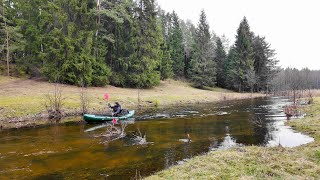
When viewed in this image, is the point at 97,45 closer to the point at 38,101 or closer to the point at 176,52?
the point at 38,101

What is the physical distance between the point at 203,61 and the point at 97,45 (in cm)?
2728

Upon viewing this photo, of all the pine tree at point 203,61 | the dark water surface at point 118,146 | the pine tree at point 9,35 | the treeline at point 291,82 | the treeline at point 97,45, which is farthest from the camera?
the treeline at point 291,82

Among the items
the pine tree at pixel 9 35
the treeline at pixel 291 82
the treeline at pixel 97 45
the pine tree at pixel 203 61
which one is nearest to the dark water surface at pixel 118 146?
the treeline at pixel 97 45

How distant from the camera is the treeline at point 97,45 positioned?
4012 cm

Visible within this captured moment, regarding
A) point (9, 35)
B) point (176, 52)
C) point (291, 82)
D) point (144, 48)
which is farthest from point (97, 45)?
point (291, 82)

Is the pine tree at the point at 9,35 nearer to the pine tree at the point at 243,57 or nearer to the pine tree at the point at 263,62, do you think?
the pine tree at the point at 243,57

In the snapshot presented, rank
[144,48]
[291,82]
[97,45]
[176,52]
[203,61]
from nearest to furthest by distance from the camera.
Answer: [97,45]
[144,48]
[203,61]
[176,52]
[291,82]

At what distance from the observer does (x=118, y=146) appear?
47.9 feet

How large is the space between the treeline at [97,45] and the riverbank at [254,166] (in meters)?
30.6

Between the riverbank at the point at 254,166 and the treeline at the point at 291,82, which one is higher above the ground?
the treeline at the point at 291,82

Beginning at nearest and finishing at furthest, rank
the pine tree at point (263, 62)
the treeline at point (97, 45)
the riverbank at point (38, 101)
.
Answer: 1. the riverbank at point (38, 101)
2. the treeline at point (97, 45)
3. the pine tree at point (263, 62)

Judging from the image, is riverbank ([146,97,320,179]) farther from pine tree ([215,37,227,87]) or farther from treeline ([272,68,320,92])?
pine tree ([215,37,227,87])

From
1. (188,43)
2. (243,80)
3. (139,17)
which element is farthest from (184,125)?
(188,43)

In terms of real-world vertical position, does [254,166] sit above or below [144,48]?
below
